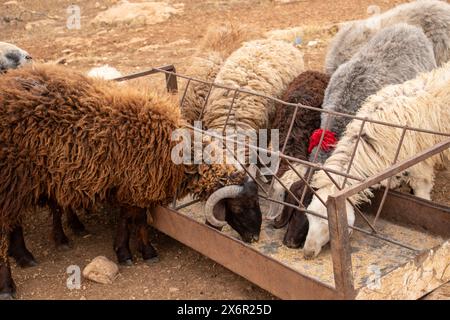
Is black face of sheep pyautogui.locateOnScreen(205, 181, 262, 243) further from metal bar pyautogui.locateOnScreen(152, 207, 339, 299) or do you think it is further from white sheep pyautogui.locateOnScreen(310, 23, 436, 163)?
white sheep pyautogui.locateOnScreen(310, 23, 436, 163)

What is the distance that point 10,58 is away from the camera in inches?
309

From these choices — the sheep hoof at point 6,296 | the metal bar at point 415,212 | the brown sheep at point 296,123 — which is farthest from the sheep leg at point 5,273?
the metal bar at point 415,212

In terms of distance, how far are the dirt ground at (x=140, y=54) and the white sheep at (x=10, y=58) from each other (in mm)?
2327

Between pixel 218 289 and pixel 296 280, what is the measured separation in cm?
108

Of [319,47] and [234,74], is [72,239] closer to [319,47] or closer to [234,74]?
[234,74]

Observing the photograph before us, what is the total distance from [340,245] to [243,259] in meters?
1.08

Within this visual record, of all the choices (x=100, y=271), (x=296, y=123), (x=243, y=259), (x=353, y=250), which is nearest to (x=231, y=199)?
(x=243, y=259)

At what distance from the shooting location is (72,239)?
6070 mm

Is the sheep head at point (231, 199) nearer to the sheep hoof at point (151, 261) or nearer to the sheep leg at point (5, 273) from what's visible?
the sheep hoof at point (151, 261)

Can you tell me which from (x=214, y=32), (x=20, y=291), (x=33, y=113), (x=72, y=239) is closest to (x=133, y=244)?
(x=72, y=239)

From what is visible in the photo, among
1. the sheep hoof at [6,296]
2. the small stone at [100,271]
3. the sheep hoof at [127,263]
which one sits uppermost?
the small stone at [100,271]

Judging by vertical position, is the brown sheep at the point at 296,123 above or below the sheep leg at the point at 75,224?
above

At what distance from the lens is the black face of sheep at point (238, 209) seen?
201 inches

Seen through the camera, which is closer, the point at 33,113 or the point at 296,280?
the point at 296,280
